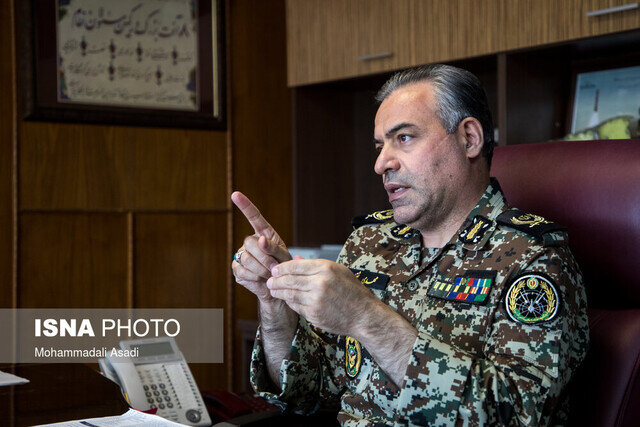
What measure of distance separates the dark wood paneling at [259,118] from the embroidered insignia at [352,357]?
6.33 ft

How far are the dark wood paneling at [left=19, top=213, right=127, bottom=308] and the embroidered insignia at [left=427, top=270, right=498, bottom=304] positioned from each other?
203 cm

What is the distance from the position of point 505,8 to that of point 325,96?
4.07 feet

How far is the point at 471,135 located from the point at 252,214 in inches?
19.9

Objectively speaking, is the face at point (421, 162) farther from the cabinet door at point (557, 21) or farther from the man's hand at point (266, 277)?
the cabinet door at point (557, 21)

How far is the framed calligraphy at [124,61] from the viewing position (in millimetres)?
2996

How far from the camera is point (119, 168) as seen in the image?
3180 millimetres

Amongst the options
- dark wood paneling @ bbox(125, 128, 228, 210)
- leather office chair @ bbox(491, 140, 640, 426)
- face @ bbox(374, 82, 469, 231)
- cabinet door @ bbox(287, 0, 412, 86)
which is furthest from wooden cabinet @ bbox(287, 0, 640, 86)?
face @ bbox(374, 82, 469, 231)

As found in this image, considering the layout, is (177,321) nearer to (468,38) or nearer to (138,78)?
(138,78)

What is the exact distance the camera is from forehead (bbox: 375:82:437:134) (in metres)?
1.55

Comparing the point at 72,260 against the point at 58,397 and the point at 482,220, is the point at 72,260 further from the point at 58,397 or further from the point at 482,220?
the point at 482,220

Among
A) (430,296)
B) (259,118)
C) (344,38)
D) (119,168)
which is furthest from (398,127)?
(259,118)

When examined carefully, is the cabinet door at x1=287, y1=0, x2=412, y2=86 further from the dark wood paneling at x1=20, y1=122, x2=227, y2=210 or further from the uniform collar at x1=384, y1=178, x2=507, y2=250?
the uniform collar at x1=384, y1=178, x2=507, y2=250

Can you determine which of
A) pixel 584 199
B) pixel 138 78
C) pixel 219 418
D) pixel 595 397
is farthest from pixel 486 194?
pixel 138 78

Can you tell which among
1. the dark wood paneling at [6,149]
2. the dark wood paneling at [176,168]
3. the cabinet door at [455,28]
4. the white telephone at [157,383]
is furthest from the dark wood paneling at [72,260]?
the cabinet door at [455,28]
